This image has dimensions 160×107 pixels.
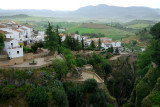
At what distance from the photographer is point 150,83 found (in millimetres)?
37656

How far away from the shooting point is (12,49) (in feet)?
118

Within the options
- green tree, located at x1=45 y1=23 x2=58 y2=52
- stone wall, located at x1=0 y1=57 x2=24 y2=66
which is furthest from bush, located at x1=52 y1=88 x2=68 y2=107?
green tree, located at x1=45 y1=23 x2=58 y2=52

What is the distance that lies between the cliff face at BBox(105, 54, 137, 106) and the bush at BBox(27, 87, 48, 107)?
78.4 feet

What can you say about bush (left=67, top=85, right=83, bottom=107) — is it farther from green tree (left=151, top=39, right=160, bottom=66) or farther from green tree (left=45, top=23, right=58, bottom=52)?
green tree (left=151, top=39, right=160, bottom=66)

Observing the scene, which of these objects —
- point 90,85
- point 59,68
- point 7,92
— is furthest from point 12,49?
point 90,85

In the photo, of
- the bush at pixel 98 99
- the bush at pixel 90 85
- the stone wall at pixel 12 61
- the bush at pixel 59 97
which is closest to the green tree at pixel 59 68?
the bush at pixel 90 85

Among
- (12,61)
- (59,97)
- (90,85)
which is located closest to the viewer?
(59,97)

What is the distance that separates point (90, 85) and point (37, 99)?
9.73 metres

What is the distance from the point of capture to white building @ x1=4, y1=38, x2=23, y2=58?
36.1 metres

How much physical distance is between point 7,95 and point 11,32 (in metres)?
20.7

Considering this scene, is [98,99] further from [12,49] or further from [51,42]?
[12,49]

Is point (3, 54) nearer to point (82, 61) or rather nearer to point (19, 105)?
point (19, 105)

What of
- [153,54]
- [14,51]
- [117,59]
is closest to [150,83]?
[153,54]

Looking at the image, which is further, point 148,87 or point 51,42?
point 51,42
